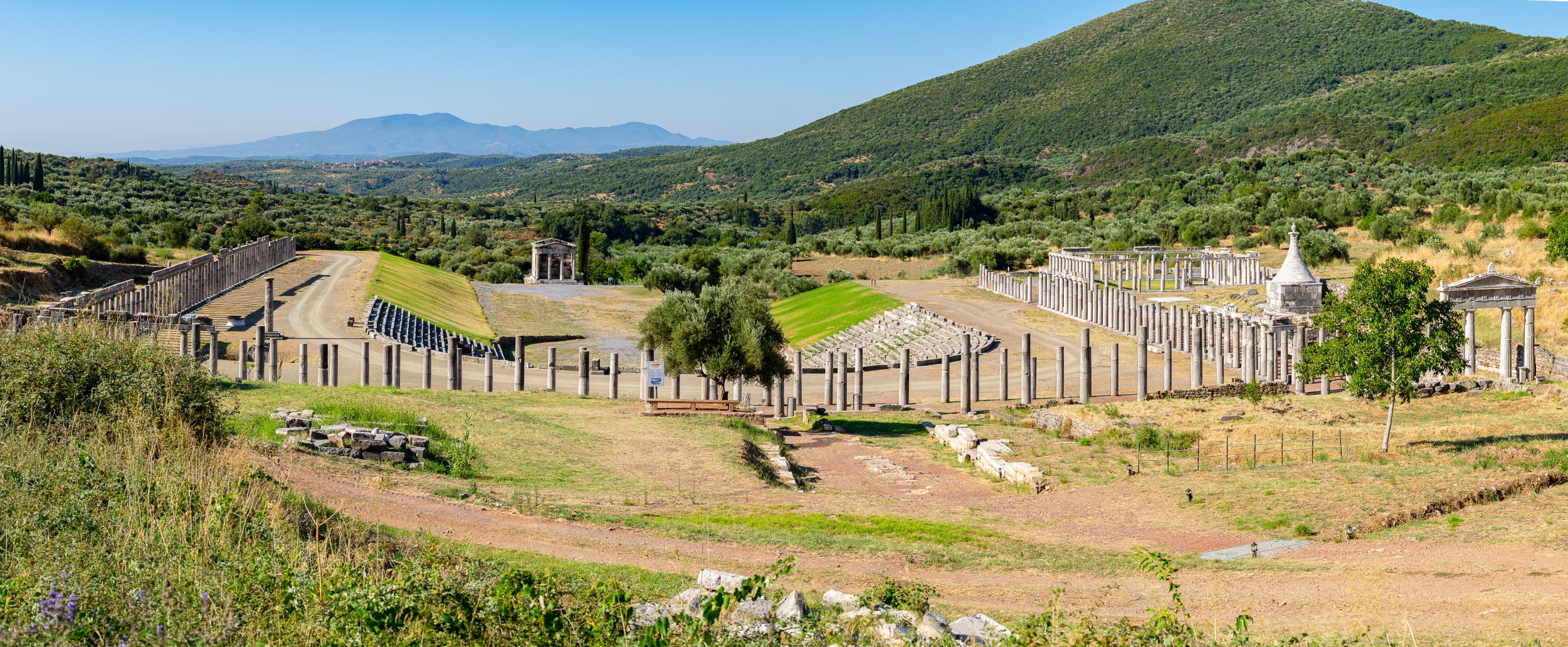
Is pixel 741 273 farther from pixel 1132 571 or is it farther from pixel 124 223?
pixel 1132 571

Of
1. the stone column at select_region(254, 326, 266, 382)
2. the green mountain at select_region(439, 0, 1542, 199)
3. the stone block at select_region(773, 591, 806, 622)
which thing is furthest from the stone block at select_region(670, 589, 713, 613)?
the green mountain at select_region(439, 0, 1542, 199)

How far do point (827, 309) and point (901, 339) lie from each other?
Result: 1474 centimetres

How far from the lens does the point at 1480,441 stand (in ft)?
75.8

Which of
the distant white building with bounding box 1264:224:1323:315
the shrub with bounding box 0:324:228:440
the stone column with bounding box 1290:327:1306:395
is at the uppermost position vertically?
the distant white building with bounding box 1264:224:1323:315

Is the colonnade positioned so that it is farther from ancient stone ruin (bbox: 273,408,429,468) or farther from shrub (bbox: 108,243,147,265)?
ancient stone ruin (bbox: 273,408,429,468)

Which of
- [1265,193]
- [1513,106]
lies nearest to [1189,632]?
[1265,193]

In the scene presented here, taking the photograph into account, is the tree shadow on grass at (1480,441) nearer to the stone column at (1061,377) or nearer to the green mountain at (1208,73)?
the stone column at (1061,377)

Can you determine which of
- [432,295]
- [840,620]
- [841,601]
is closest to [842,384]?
[841,601]

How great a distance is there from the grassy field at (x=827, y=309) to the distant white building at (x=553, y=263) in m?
18.6

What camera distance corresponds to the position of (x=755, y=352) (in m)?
30.8

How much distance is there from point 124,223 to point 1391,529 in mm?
75609

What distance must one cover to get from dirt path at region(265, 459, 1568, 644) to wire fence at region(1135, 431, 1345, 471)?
6.64 m

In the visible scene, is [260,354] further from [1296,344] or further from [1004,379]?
[1296,344]

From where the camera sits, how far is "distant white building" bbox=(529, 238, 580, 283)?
8488 cm
